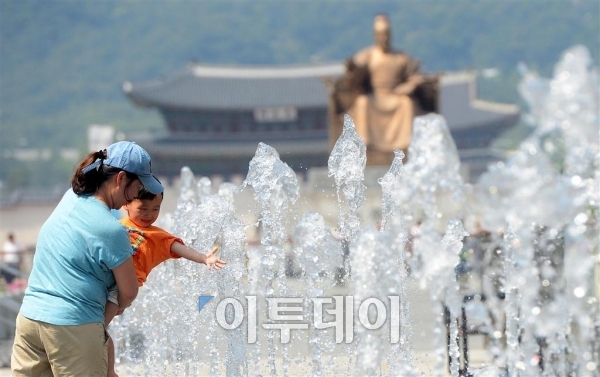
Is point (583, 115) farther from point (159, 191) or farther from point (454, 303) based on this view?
point (159, 191)

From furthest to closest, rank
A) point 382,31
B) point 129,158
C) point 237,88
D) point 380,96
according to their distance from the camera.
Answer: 1. point 237,88
2. point 380,96
3. point 382,31
4. point 129,158

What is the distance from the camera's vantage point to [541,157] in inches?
164

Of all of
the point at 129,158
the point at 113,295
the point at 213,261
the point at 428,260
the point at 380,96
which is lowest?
the point at 113,295

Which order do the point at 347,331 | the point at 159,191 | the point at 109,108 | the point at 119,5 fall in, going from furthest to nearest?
the point at 119,5 → the point at 109,108 → the point at 347,331 → the point at 159,191

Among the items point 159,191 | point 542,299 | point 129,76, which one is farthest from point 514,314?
point 129,76

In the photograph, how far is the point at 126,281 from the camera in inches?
122

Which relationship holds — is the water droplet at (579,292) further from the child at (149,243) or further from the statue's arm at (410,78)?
the statue's arm at (410,78)

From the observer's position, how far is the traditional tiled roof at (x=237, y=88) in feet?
127

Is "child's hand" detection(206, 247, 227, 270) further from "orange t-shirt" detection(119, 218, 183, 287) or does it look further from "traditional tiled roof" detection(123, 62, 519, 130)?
"traditional tiled roof" detection(123, 62, 519, 130)

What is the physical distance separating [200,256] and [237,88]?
1432 inches

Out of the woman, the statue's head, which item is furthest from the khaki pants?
the statue's head

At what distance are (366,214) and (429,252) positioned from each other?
79.8 ft

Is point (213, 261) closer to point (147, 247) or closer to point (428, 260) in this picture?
point (147, 247)

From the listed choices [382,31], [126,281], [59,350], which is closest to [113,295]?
[126,281]
